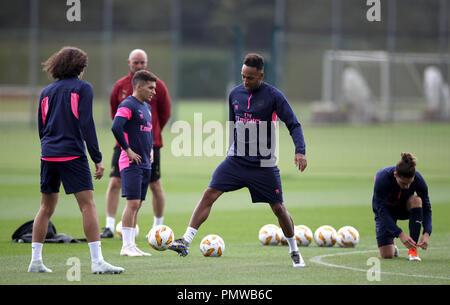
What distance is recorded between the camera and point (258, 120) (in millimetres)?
8484

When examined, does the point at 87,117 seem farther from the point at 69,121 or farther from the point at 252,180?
the point at 252,180

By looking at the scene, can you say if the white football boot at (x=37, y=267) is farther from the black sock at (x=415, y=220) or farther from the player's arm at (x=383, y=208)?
the black sock at (x=415, y=220)

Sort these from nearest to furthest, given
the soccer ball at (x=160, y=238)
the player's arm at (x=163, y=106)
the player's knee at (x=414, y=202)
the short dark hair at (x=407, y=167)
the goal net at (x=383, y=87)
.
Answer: the short dark hair at (x=407, y=167), the soccer ball at (x=160, y=238), the player's knee at (x=414, y=202), the player's arm at (x=163, y=106), the goal net at (x=383, y=87)

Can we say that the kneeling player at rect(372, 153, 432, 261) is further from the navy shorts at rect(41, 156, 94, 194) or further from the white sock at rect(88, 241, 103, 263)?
the navy shorts at rect(41, 156, 94, 194)

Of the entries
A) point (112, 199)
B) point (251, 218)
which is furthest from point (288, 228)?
point (251, 218)

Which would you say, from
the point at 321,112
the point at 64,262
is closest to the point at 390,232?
the point at 64,262

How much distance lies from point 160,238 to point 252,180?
131 centimetres

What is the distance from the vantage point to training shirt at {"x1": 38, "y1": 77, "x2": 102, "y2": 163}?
7.52 m

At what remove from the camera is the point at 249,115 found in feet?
27.9

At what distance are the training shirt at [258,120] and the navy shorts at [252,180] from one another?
0.08m

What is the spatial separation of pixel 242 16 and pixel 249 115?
1248 inches

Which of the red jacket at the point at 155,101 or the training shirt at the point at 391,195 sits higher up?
the red jacket at the point at 155,101

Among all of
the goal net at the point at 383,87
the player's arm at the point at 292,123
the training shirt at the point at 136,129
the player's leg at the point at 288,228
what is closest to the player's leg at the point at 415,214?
the player's leg at the point at 288,228

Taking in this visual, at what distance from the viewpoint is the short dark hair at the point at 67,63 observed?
7617 mm
